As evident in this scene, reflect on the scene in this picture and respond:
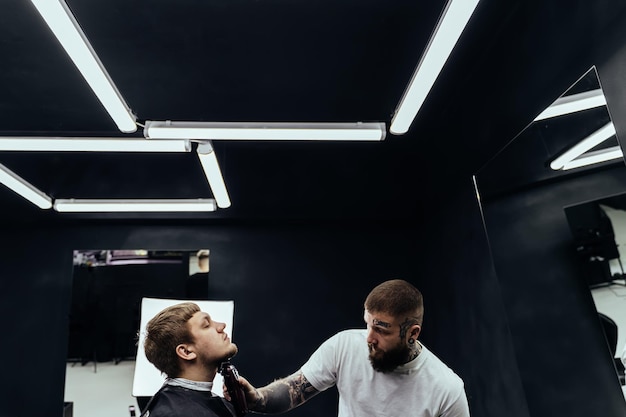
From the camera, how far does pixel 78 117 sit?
3357mm

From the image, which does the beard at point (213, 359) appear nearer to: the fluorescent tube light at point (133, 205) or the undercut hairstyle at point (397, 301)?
the undercut hairstyle at point (397, 301)

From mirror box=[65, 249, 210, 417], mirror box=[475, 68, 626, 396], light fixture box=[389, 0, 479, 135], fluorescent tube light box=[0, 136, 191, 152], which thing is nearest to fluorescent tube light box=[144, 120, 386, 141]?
fluorescent tube light box=[0, 136, 191, 152]

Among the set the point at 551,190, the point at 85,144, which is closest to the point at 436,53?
the point at 551,190

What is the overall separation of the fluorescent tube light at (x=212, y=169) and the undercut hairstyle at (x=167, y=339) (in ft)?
4.80

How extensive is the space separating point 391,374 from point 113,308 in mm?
3376

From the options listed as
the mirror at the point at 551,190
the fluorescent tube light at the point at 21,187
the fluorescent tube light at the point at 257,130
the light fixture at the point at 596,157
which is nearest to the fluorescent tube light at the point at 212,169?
the fluorescent tube light at the point at 257,130

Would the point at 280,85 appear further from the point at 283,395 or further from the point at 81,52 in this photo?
the point at 283,395

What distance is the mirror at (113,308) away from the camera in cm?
408

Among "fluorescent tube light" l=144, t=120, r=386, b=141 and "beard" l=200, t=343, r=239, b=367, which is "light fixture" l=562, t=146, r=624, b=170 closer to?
"fluorescent tube light" l=144, t=120, r=386, b=141

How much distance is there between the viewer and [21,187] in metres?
3.50

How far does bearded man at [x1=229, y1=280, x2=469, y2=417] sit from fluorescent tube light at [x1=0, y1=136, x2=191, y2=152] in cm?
157

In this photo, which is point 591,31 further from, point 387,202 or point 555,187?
point 387,202

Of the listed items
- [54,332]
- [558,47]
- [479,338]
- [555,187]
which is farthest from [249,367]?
[558,47]

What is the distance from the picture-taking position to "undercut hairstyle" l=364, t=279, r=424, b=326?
5.68ft
